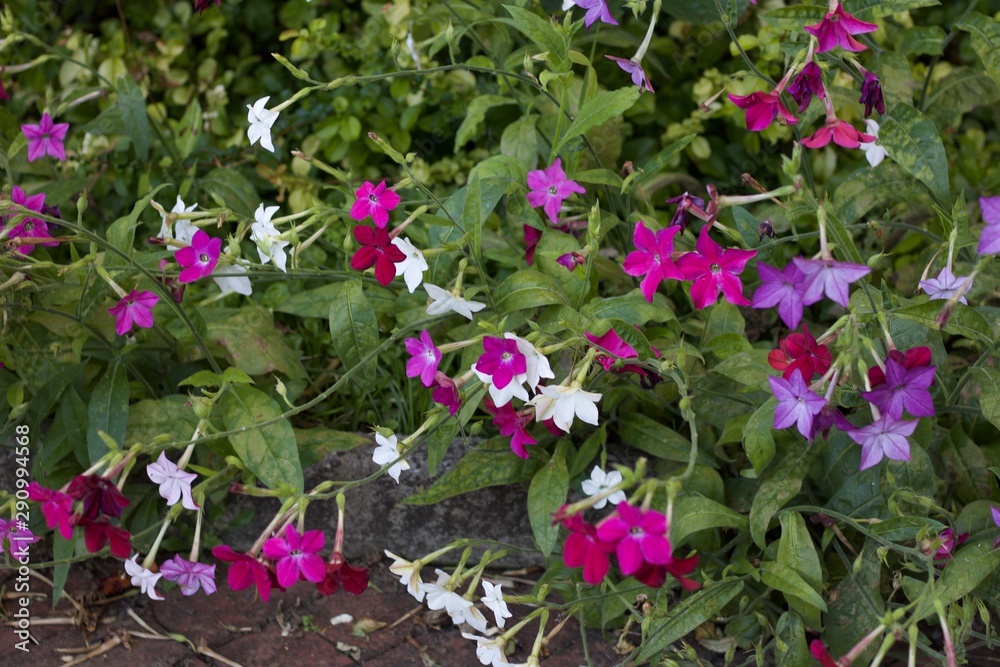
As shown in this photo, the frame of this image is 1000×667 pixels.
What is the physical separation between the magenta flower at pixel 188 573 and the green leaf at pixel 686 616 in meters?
0.83

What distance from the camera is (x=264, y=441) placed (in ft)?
6.19

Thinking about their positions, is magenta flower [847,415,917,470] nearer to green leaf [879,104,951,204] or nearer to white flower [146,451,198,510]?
green leaf [879,104,951,204]

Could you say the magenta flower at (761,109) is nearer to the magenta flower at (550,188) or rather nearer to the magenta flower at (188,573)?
the magenta flower at (550,188)

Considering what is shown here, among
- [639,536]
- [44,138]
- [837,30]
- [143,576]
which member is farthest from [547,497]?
[44,138]

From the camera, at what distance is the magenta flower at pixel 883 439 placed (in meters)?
1.49

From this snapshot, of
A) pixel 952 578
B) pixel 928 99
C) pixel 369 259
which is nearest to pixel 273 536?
pixel 369 259

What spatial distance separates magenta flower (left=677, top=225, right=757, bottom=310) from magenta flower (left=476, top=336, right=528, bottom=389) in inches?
12.4

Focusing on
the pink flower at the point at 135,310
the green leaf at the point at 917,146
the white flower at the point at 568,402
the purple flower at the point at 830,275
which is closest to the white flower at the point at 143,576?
the pink flower at the point at 135,310

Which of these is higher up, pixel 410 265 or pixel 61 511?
pixel 410 265

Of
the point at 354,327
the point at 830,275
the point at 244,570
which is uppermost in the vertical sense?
the point at 830,275

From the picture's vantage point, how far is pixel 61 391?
2.05m

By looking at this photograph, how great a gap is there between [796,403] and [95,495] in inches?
45.6

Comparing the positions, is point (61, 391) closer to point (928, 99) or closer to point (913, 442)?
point (913, 442)

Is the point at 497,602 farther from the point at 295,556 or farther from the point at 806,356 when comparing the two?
the point at 806,356
